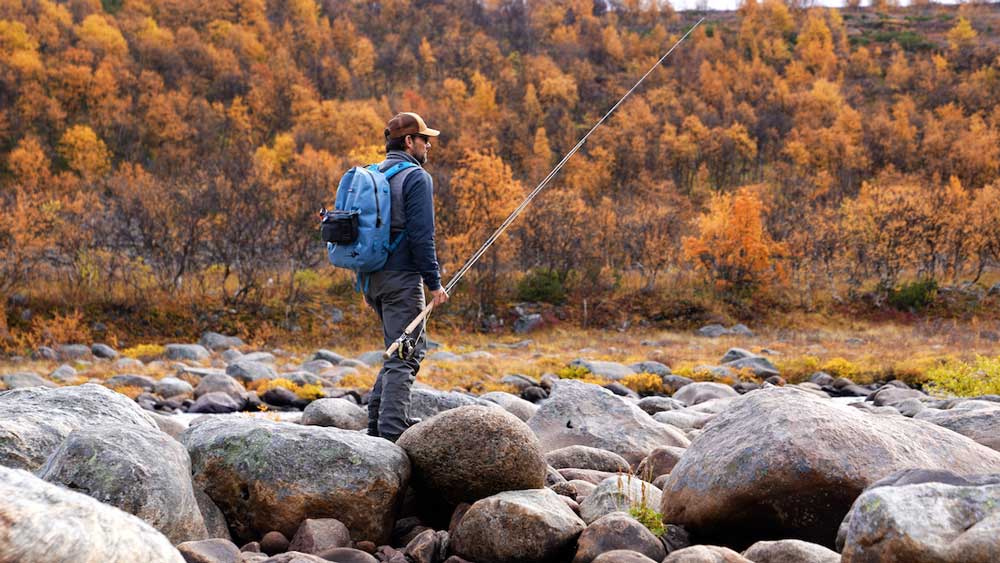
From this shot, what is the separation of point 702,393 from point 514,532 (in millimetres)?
11828

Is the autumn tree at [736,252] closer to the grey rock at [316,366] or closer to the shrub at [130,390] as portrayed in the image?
the grey rock at [316,366]

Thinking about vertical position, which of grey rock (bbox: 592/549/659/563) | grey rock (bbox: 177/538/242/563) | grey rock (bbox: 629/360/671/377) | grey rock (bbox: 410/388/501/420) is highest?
grey rock (bbox: 177/538/242/563)

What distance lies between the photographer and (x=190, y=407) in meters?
13.5

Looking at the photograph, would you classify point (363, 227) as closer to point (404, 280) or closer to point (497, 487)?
point (404, 280)

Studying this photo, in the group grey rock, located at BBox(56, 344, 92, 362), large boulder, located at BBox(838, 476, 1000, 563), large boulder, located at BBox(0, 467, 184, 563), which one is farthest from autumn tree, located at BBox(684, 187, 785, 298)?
large boulder, located at BBox(0, 467, 184, 563)

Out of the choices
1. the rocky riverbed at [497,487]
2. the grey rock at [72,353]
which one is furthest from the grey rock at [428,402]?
the grey rock at [72,353]

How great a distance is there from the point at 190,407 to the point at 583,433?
7862 millimetres

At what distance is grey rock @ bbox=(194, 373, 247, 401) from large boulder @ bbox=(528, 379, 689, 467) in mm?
7607

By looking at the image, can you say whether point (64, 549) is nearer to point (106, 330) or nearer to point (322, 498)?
point (322, 498)

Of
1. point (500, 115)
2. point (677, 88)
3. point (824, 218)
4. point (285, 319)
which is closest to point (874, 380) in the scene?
point (285, 319)

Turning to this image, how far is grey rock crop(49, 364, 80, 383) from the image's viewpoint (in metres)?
16.2

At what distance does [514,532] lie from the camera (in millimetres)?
4770

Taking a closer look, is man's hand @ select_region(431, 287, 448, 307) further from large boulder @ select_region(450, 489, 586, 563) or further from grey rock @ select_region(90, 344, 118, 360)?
grey rock @ select_region(90, 344, 118, 360)

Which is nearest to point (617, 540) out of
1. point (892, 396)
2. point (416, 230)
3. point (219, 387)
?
point (416, 230)
